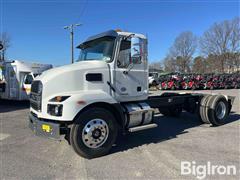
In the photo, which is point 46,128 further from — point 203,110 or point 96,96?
point 203,110

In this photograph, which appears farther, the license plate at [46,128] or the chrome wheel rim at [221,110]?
the chrome wheel rim at [221,110]

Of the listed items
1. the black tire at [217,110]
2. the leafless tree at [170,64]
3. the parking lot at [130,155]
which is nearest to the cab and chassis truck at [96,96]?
the parking lot at [130,155]

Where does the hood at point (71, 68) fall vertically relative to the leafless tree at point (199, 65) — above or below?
below

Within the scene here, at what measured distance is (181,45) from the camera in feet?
218

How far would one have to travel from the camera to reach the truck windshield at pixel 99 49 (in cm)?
507

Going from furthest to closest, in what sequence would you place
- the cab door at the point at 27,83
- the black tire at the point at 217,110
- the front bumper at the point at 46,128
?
the cab door at the point at 27,83
the black tire at the point at 217,110
the front bumper at the point at 46,128

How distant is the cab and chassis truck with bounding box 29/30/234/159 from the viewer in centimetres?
432

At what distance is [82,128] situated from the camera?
438 centimetres

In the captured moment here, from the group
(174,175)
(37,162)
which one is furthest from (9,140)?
(174,175)

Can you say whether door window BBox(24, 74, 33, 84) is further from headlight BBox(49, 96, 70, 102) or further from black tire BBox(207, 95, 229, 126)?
black tire BBox(207, 95, 229, 126)

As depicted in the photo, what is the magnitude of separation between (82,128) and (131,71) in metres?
1.98

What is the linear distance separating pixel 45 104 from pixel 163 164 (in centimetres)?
273

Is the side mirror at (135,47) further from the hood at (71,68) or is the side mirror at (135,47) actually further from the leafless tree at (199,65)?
the leafless tree at (199,65)

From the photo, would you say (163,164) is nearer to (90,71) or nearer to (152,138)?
(152,138)
